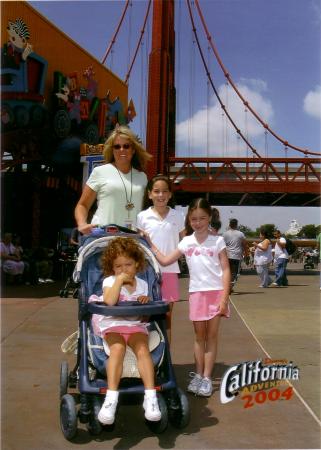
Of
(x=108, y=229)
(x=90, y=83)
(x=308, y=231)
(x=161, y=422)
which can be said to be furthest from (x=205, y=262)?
(x=308, y=231)

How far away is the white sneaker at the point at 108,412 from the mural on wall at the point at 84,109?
496 inches

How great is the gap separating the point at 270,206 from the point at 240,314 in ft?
84.6

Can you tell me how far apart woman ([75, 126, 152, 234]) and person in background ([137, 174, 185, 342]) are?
0.10 metres

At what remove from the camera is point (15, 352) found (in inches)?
222

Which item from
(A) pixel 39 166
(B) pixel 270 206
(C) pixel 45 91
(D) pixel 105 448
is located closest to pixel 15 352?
(D) pixel 105 448

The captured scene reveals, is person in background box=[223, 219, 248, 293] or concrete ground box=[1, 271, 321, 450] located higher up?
person in background box=[223, 219, 248, 293]

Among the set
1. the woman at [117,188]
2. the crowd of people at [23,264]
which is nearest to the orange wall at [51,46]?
the crowd of people at [23,264]

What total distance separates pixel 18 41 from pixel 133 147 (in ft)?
33.0

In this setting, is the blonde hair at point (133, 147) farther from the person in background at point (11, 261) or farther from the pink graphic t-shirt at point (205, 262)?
the person in background at point (11, 261)

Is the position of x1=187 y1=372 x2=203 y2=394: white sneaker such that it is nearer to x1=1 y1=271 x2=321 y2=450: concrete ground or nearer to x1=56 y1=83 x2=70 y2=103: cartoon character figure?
x1=1 y1=271 x2=321 y2=450: concrete ground

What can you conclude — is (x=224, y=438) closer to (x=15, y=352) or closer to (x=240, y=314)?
(x=15, y=352)

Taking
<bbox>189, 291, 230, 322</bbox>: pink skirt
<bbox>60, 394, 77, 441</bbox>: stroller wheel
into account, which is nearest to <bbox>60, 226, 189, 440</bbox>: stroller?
<bbox>60, 394, 77, 441</bbox>: stroller wheel

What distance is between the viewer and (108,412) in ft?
10.4

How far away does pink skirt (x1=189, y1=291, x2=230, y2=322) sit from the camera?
4.30 metres
